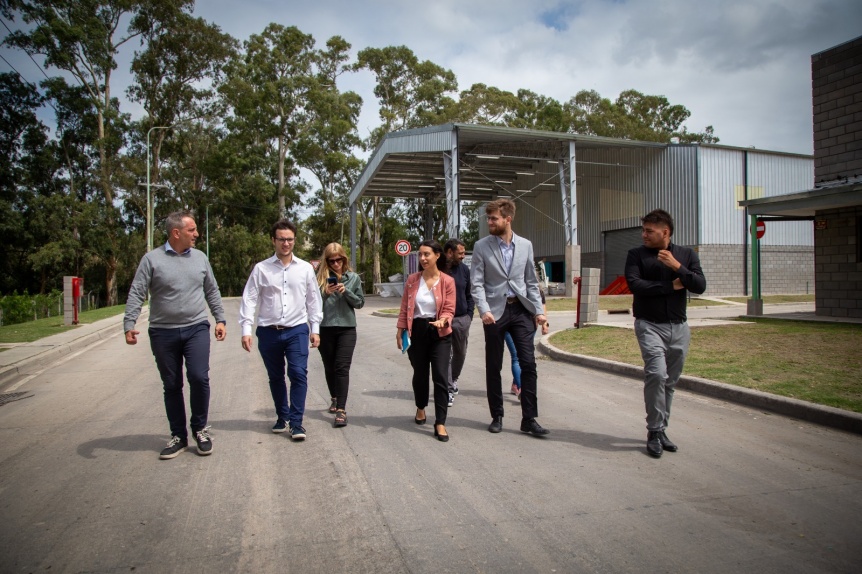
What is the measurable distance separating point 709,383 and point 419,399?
3.78m

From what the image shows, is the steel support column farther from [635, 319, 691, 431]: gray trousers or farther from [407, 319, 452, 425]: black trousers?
[635, 319, 691, 431]: gray trousers

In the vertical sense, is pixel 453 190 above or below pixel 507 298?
above

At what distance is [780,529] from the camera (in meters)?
3.43

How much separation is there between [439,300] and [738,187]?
29.6 meters

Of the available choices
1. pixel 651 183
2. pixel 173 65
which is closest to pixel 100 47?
pixel 173 65

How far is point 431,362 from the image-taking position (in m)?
5.56

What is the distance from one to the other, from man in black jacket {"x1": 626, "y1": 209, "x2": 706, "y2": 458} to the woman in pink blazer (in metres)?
1.61

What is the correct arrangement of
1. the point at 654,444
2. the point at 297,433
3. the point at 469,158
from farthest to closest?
1. the point at 469,158
2. the point at 297,433
3. the point at 654,444

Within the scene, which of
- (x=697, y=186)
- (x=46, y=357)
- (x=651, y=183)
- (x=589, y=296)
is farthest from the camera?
(x=651, y=183)

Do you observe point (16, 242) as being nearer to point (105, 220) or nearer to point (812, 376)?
point (105, 220)

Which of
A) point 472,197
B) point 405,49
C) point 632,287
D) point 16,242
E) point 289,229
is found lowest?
point 632,287

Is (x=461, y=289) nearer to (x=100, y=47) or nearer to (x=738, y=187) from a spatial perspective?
(x=738, y=187)

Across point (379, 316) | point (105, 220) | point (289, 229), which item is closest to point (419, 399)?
point (289, 229)

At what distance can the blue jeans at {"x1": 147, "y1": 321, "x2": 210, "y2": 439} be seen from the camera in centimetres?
486
